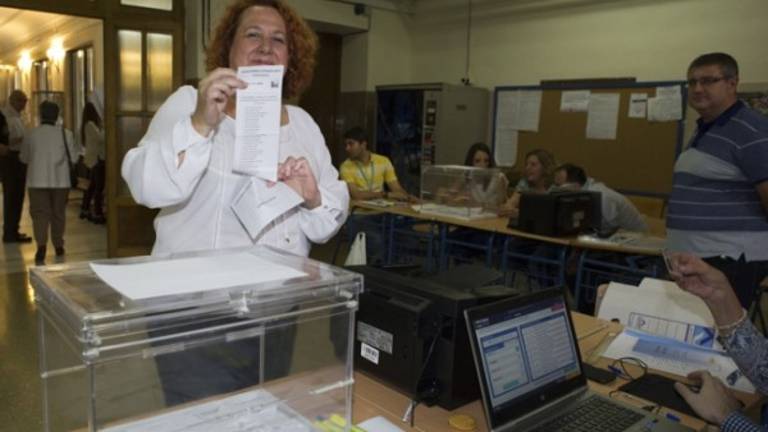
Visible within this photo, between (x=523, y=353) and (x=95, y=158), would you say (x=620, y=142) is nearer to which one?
(x=523, y=353)

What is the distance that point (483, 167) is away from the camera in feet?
17.1

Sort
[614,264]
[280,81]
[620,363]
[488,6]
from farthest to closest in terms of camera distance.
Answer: [488,6] → [614,264] → [620,363] → [280,81]

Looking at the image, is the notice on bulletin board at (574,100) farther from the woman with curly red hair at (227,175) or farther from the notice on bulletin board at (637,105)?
the woman with curly red hair at (227,175)

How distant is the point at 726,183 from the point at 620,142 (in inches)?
114

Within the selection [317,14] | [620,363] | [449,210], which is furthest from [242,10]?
[317,14]

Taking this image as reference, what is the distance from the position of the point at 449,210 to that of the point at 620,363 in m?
3.20

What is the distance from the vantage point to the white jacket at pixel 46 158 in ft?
17.6

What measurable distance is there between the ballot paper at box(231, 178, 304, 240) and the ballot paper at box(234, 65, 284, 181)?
2.5 inches

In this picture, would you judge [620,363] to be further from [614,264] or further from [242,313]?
[614,264]

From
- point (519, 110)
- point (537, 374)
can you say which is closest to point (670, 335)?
point (537, 374)

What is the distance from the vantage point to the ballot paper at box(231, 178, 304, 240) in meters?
1.28

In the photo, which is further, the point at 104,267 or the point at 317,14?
the point at 317,14

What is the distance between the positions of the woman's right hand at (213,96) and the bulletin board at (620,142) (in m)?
4.74

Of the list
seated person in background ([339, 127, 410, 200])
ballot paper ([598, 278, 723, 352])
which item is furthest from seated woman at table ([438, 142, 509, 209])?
ballot paper ([598, 278, 723, 352])
